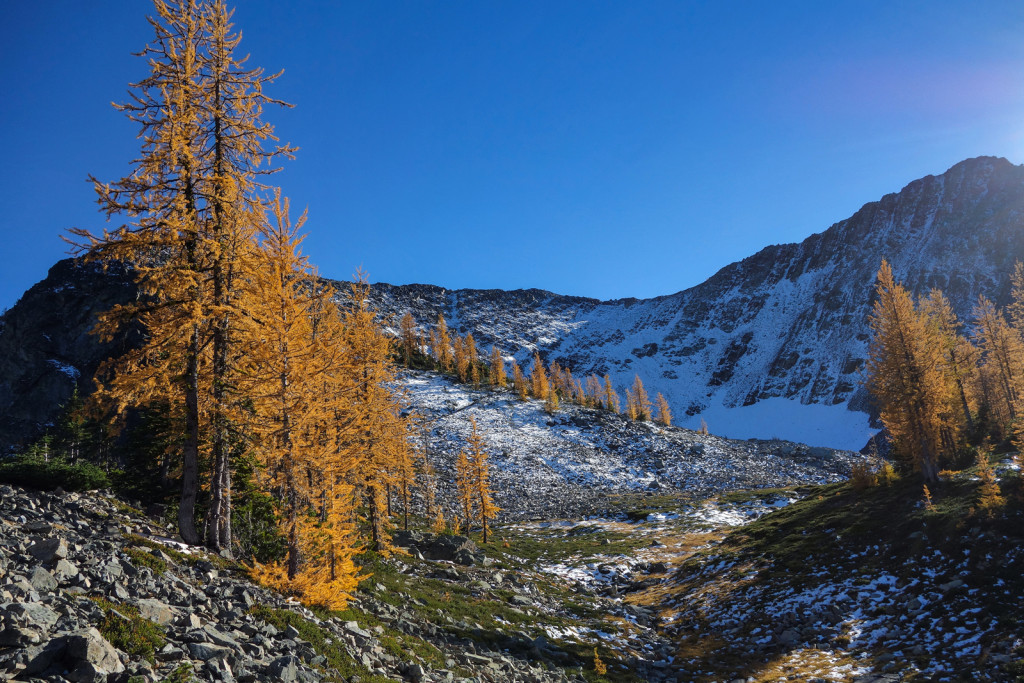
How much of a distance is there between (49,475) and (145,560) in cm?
592

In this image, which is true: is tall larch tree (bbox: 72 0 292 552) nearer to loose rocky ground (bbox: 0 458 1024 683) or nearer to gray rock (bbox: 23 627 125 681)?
loose rocky ground (bbox: 0 458 1024 683)

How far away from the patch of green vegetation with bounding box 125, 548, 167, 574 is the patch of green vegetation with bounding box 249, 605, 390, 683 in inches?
72.2

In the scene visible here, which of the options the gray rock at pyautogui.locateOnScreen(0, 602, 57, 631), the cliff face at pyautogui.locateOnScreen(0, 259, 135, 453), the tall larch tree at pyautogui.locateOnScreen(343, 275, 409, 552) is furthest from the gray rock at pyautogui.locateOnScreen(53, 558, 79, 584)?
the cliff face at pyautogui.locateOnScreen(0, 259, 135, 453)

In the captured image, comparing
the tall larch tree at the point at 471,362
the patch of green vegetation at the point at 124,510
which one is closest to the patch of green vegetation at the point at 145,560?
the patch of green vegetation at the point at 124,510

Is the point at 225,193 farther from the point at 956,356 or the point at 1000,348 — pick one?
the point at 1000,348

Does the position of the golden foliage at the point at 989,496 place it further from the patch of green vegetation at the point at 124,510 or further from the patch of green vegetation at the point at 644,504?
the patch of green vegetation at the point at 644,504

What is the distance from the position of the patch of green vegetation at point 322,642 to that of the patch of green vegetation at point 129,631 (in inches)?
97.2

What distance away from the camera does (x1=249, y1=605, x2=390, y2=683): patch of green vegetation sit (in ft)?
28.6

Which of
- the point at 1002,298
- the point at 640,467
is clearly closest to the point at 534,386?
the point at 640,467

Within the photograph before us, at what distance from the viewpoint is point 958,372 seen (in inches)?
1382

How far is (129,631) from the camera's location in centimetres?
622

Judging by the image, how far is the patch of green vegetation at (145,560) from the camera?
882 centimetres

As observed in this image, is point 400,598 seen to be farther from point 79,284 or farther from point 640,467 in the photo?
point 79,284

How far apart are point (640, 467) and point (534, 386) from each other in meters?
40.2
